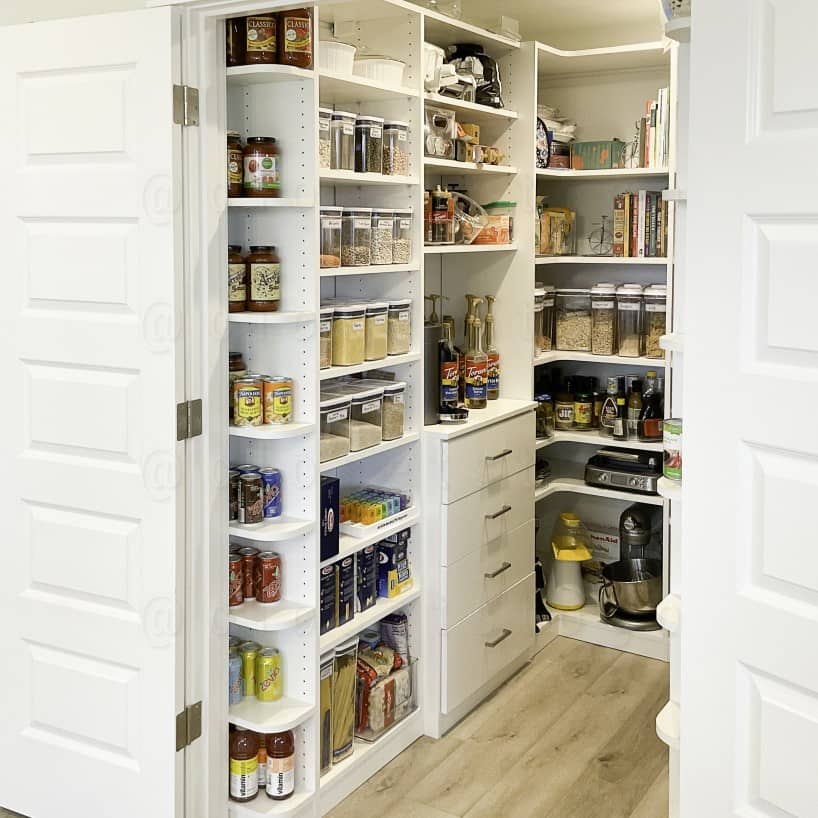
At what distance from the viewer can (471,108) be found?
11.7 ft

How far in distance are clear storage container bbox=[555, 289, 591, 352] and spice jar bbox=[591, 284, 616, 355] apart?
51mm

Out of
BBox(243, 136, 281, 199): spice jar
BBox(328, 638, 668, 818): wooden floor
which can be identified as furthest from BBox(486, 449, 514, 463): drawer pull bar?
BBox(243, 136, 281, 199): spice jar

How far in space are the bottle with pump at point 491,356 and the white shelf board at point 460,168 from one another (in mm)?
463

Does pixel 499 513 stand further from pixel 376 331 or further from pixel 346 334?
pixel 346 334

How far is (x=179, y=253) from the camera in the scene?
2.47m

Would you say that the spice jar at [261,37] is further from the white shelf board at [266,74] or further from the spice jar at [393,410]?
the spice jar at [393,410]

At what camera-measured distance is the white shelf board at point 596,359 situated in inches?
158

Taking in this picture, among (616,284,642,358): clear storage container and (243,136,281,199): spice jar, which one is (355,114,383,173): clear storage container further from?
(616,284,642,358): clear storage container

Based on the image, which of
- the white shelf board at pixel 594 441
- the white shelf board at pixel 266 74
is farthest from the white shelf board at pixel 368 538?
the white shelf board at pixel 266 74

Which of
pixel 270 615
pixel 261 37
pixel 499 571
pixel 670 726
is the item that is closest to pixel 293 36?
pixel 261 37

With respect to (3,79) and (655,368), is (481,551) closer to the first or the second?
(655,368)

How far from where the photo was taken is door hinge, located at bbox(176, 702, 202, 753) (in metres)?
2.61

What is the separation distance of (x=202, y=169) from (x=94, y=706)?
53.3 inches

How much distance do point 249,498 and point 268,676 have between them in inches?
19.3
